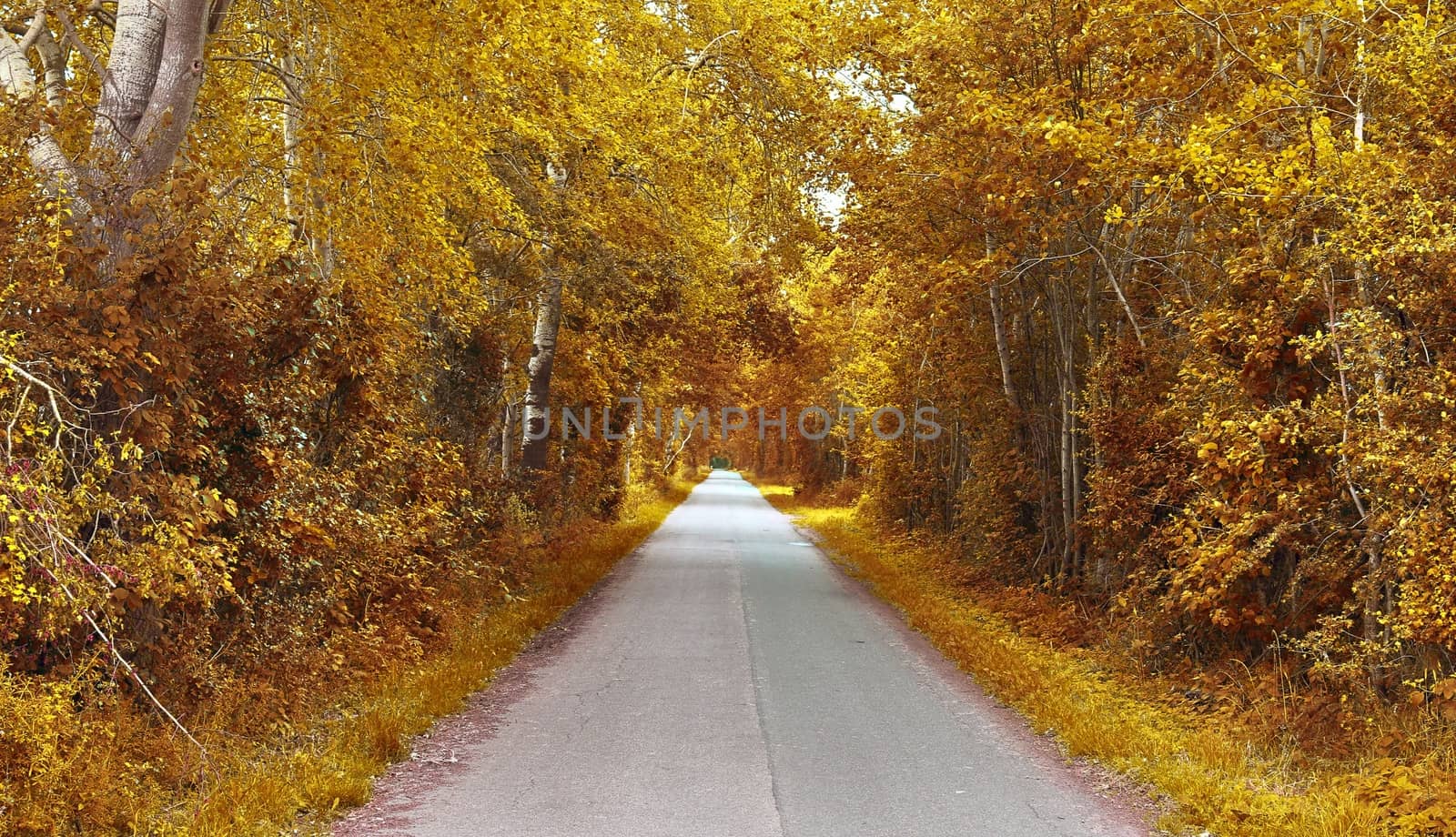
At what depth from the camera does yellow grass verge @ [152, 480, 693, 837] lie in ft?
18.1

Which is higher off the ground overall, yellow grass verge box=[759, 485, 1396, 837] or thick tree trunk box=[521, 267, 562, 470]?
thick tree trunk box=[521, 267, 562, 470]

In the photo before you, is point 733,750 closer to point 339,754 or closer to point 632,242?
point 339,754

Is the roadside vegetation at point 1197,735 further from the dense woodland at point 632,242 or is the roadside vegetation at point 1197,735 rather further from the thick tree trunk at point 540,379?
the thick tree trunk at point 540,379

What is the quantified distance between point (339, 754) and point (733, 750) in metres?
2.57

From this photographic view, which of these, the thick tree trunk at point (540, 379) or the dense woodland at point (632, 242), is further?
the thick tree trunk at point (540, 379)

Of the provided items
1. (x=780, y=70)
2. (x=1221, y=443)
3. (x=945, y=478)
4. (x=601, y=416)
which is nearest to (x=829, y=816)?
(x=1221, y=443)

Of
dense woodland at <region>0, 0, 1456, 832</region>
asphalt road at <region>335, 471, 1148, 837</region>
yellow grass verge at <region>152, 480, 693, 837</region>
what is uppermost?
dense woodland at <region>0, 0, 1456, 832</region>

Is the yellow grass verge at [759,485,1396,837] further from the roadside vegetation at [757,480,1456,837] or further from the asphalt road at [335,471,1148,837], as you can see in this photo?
the asphalt road at [335,471,1148,837]

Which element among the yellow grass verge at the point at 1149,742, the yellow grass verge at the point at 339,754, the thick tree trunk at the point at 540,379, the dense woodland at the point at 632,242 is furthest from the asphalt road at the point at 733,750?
the thick tree trunk at the point at 540,379

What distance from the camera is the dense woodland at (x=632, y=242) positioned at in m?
5.98

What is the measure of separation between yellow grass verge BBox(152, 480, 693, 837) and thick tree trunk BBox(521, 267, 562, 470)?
7.94 m

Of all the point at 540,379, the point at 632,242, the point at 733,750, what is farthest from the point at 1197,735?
the point at 540,379

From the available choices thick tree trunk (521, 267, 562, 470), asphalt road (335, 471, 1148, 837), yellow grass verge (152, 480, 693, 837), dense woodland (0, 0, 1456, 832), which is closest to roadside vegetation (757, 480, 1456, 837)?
asphalt road (335, 471, 1148, 837)

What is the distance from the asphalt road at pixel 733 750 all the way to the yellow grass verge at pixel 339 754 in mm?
174
